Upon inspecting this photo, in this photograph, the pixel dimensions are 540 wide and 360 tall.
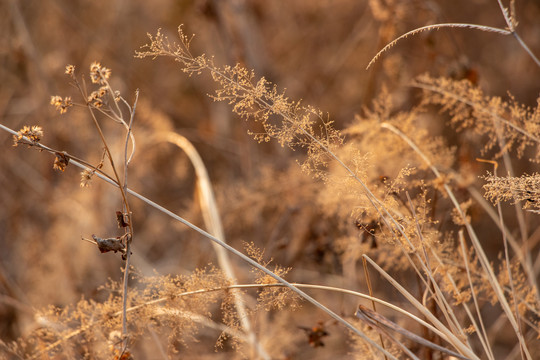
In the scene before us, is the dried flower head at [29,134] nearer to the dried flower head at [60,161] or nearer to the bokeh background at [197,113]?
the dried flower head at [60,161]

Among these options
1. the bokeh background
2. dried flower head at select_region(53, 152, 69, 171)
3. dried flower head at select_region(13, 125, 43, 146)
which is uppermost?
the bokeh background

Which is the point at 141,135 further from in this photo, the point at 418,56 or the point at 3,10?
the point at 418,56

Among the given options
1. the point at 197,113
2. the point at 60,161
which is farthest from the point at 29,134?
the point at 197,113

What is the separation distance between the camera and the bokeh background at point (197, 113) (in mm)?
2170

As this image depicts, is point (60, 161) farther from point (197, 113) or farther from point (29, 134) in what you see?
point (197, 113)

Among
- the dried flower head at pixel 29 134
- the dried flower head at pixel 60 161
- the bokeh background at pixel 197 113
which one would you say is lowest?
the dried flower head at pixel 60 161

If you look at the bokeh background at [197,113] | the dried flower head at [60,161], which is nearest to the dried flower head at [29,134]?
the dried flower head at [60,161]

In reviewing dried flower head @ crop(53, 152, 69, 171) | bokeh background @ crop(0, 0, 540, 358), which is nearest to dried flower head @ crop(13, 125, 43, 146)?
dried flower head @ crop(53, 152, 69, 171)

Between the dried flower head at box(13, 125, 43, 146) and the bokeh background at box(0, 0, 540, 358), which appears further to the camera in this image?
the bokeh background at box(0, 0, 540, 358)

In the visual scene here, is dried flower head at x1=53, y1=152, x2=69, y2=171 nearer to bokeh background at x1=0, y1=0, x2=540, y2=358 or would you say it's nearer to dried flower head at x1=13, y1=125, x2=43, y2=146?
dried flower head at x1=13, y1=125, x2=43, y2=146

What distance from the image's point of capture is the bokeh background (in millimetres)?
2170

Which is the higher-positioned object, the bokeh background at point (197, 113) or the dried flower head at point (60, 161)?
the bokeh background at point (197, 113)

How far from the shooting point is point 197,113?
3467 millimetres

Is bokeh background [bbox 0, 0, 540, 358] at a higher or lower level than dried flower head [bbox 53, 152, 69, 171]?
higher
